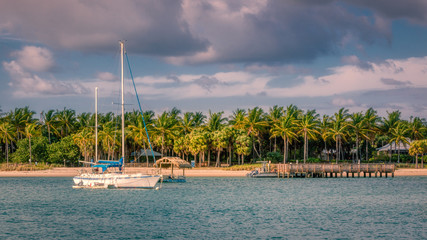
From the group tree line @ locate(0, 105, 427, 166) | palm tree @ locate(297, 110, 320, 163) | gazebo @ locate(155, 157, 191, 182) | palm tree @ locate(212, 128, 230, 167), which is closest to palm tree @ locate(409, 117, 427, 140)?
tree line @ locate(0, 105, 427, 166)

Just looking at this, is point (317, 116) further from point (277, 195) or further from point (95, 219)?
point (95, 219)

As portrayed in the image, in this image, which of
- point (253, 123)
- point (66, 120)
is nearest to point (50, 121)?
point (66, 120)

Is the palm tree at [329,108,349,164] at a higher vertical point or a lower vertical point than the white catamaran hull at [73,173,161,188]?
higher

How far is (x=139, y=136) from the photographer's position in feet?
344

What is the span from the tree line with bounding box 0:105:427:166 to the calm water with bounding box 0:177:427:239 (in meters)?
41.9

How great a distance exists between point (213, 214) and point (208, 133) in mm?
61017

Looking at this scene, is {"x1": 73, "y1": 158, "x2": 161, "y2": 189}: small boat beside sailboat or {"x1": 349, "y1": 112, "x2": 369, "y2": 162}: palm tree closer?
{"x1": 73, "y1": 158, "x2": 161, "y2": 189}: small boat beside sailboat

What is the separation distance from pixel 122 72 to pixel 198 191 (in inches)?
679

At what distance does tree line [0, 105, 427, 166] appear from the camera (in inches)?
3996

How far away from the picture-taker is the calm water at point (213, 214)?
30.7 m

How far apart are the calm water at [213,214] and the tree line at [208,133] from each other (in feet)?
138

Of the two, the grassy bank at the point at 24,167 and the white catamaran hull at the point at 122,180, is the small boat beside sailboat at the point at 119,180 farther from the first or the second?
the grassy bank at the point at 24,167

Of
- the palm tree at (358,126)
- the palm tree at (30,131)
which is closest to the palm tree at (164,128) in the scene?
the palm tree at (30,131)

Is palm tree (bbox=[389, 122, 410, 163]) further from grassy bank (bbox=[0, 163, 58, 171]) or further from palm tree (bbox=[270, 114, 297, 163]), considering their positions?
grassy bank (bbox=[0, 163, 58, 171])
